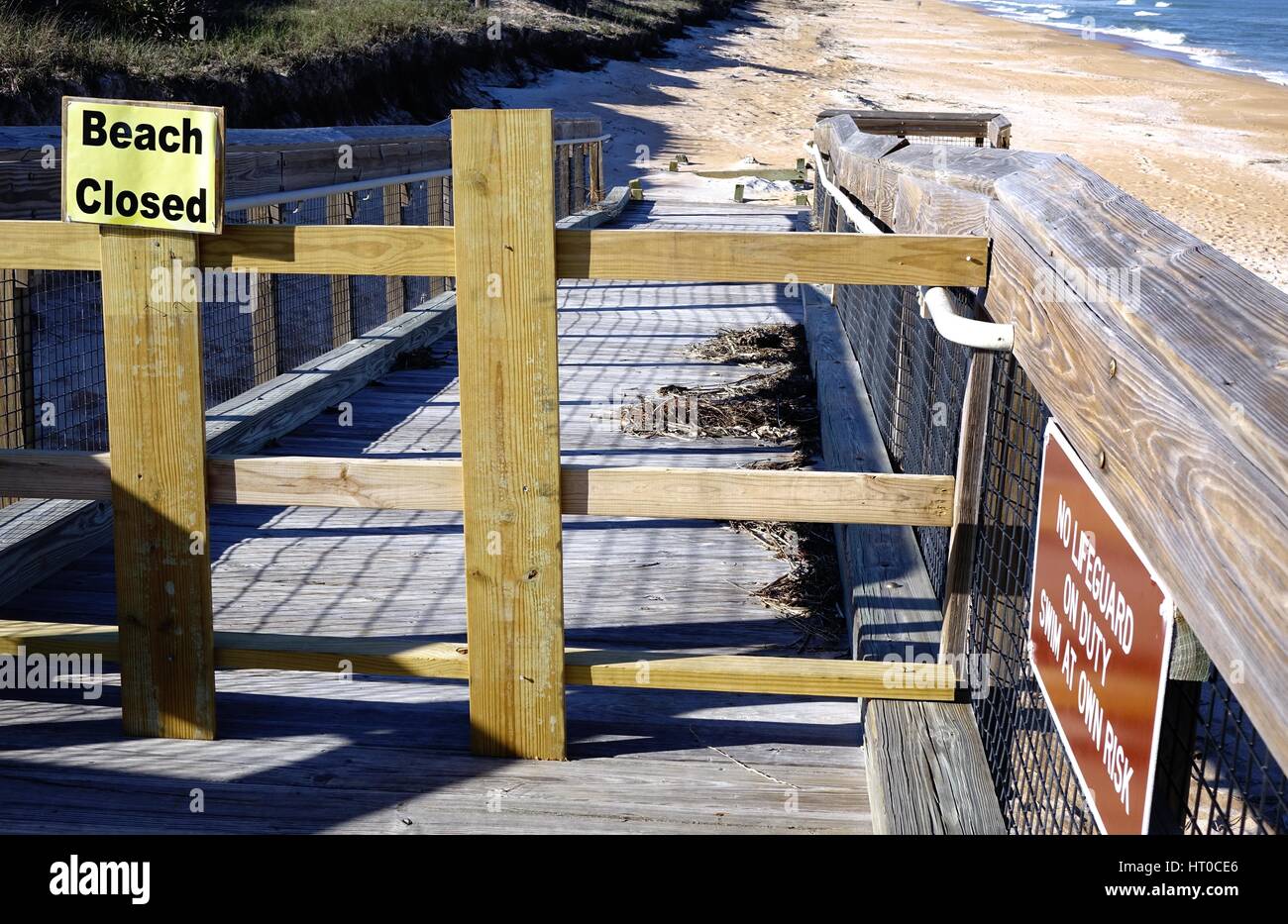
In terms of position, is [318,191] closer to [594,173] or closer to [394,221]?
[394,221]

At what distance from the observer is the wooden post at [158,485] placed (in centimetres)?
297

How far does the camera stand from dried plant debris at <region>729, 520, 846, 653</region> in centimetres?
403

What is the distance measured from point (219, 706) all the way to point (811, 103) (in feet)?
143

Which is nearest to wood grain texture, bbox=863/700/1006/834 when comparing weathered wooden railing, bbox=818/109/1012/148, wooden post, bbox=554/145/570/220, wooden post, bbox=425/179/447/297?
wooden post, bbox=425/179/447/297

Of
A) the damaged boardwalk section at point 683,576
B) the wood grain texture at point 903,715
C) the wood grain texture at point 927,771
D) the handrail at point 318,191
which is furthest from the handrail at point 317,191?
the wood grain texture at point 927,771

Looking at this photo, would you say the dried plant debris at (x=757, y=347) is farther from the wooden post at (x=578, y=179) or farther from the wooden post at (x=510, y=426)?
the wooden post at (x=578, y=179)

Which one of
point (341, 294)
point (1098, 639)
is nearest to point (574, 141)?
point (341, 294)

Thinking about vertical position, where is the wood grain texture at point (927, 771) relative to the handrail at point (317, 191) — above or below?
below

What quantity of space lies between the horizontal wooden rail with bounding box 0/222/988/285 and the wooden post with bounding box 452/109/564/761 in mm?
107

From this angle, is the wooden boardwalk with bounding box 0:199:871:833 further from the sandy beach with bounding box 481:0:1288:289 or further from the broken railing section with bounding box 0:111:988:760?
the sandy beach with bounding box 481:0:1288:289

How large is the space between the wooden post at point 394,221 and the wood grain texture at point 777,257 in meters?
5.65
